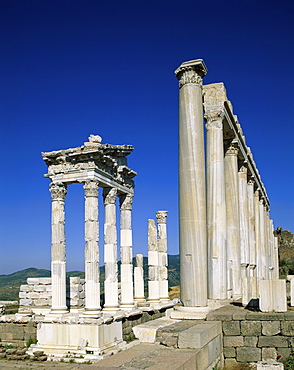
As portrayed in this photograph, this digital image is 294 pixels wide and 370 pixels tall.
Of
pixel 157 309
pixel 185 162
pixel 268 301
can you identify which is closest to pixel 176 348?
pixel 268 301

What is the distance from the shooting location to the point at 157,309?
28859 mm

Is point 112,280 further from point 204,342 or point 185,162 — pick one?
point 204,342

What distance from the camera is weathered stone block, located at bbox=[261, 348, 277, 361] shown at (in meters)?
11.3

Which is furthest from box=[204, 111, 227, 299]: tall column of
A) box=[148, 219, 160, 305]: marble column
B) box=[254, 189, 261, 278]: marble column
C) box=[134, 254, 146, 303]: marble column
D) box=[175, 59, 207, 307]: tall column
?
box=[148, 219, 160, 305]: marble column

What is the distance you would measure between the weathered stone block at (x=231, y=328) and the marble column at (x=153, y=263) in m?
18.7

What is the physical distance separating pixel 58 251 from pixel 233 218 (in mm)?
8979

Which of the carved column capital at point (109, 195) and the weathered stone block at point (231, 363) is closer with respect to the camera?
the weathered stone block at point (231, 363)

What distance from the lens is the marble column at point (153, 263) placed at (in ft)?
100

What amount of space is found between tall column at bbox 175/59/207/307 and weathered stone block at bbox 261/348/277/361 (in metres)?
2.40

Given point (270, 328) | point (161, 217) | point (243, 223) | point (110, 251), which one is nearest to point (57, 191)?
point (110, 251)

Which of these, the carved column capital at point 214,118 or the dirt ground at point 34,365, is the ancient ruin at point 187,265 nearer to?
the carved column capital at point 214,118

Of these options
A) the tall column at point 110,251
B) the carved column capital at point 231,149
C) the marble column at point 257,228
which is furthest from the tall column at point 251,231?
the tall column at point 110,251

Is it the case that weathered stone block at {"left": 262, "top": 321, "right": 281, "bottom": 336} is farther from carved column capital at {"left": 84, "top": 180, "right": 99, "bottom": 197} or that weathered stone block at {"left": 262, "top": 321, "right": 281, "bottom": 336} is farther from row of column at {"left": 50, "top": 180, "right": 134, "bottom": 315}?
carved column capital at {"left": 84, "top": 180, "right": 99, "bottom": 197}

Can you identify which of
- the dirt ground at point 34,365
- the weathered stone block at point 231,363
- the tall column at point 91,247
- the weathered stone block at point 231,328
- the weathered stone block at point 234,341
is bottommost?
the dirt ground at point 34,365
